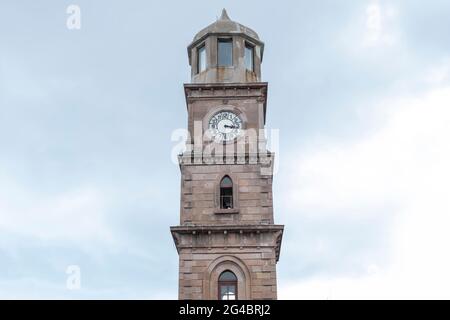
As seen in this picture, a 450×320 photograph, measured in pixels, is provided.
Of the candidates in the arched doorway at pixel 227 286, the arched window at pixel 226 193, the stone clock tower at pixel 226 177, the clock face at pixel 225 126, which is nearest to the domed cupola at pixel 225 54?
the stone clock tower at pixel 226 177

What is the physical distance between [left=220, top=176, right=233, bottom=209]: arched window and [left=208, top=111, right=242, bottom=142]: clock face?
8.32 ft

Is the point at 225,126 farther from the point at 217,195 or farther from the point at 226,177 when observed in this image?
the point at 217,195

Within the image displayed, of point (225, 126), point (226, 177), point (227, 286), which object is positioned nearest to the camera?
point (227, 286)

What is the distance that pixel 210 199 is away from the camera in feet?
129

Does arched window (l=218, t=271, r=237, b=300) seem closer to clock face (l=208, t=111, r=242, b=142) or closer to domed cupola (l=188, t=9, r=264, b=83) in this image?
clock face (l=208, t=111, r=242, b=142)

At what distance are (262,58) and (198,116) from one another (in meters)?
6.65

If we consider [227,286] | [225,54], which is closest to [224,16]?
[225,54]

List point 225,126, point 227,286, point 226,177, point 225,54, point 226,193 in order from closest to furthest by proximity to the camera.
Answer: point 227,286
point 226,193
point 226,177
point 225,126
point 225,54

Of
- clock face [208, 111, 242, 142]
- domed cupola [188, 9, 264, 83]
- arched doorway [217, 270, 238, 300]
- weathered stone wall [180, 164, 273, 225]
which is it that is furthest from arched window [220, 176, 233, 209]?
domed cupola [188, 9, 264, 83]

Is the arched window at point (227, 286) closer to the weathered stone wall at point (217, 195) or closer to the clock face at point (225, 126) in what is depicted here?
the weathered stone wall at point (217, 195)

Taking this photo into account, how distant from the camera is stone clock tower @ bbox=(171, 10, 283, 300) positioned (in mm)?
37344

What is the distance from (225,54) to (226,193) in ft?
30.3

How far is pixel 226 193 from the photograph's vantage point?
131ft

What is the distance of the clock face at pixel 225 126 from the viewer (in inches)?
1620
